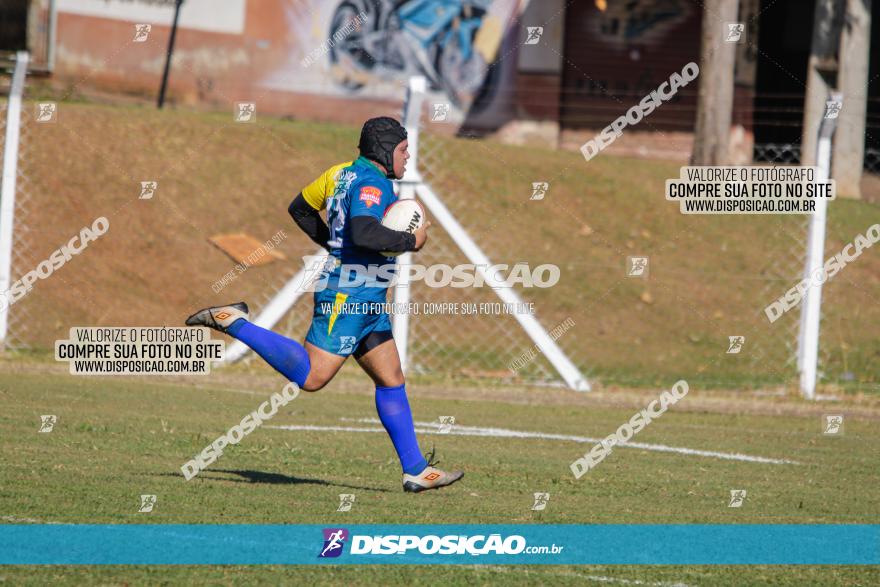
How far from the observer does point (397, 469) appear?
8.88 m

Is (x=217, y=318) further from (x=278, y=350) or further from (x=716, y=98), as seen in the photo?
(x=716, y=98)

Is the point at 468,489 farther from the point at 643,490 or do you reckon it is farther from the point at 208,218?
the point at 208,218

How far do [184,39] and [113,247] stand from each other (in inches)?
394

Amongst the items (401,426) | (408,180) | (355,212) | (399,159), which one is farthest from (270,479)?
(408,180)

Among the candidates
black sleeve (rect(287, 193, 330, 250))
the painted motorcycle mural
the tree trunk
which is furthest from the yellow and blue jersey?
the painted motorcycle mural

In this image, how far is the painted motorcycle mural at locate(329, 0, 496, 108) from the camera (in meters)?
27.2

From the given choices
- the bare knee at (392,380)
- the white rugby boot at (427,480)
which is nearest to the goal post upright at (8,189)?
the bare knee at (392,380)

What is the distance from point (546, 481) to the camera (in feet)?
28.4

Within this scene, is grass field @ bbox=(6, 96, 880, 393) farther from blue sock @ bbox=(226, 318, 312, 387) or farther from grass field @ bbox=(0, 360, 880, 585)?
blue sock @ bbox=(226, 318, 312, 387)

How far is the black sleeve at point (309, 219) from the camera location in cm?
836

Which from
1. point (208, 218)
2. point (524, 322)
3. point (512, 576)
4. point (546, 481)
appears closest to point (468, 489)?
point (546, 481)

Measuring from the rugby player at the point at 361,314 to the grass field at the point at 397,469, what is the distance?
1.41ft

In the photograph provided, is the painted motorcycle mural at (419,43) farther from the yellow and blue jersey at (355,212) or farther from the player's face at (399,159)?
the yellow and blue jersey at (355,212)

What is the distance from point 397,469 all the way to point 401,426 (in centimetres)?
93
